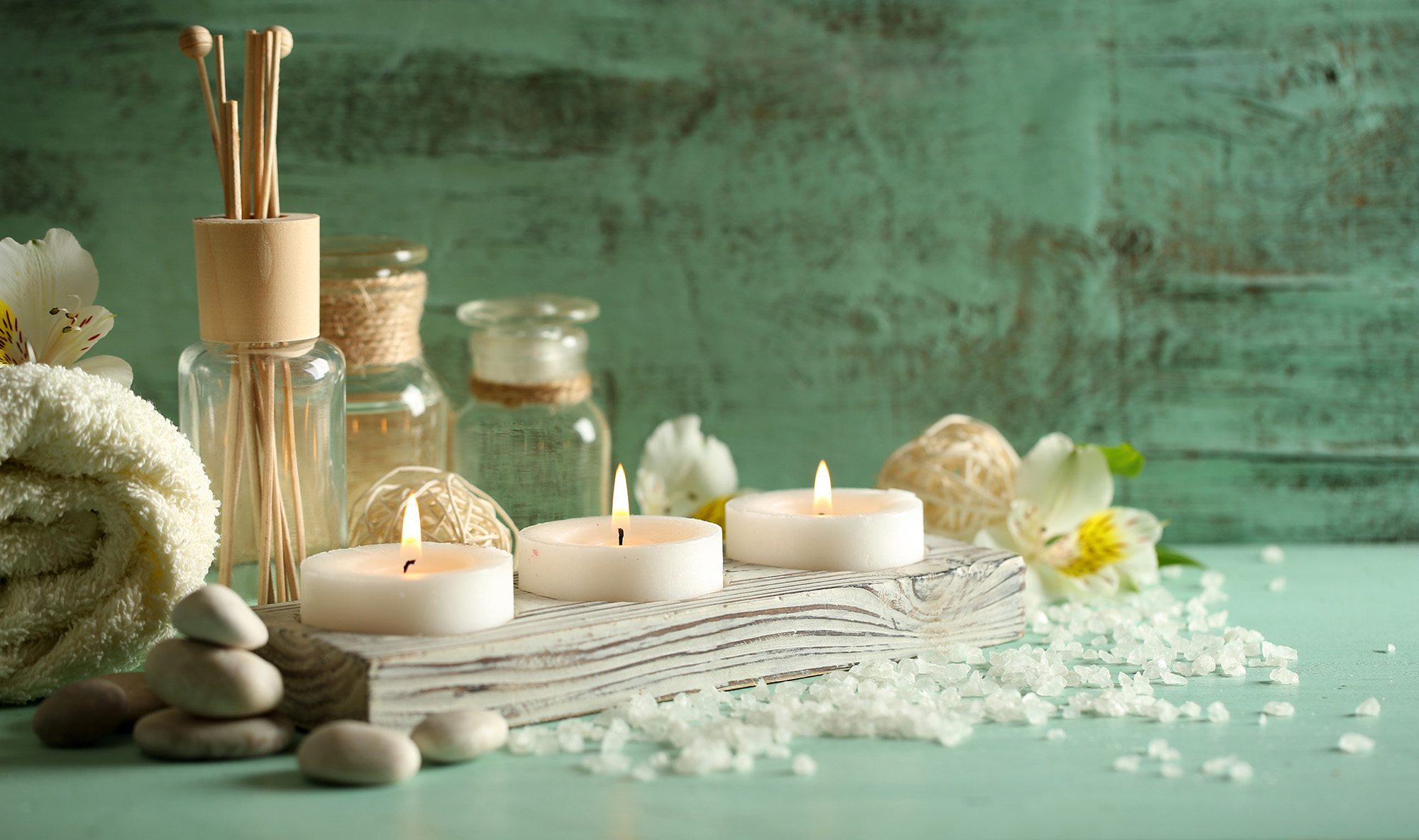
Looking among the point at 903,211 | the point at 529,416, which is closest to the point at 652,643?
the point at 529,416

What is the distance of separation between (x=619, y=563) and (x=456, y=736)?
0.54 feet

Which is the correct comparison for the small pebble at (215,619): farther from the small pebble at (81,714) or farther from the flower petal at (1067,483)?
the flower petal at (1067,483)

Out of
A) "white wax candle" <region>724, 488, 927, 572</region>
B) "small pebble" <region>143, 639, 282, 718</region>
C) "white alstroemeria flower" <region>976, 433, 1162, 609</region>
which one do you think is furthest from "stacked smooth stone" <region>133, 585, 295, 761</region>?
"white alstroemeria flower" <region>976, 433, 1162, 609</region>

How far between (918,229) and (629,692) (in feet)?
2.32

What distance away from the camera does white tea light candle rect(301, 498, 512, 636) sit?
0.68 metres

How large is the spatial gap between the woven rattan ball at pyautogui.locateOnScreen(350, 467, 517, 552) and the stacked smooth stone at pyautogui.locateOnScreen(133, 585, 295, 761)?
0.25m

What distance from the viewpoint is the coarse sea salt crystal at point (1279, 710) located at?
717 mm

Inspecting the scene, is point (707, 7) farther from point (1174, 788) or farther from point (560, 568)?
point (1174, 788)

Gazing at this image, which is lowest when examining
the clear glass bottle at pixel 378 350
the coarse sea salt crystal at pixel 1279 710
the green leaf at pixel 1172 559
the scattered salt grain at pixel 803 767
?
the green leaf at pixel 1172 559

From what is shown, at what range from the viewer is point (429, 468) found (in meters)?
0.93

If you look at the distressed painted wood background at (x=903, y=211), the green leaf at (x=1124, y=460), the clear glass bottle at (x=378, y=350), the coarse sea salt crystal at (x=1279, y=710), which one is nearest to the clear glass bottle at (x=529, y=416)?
the clear glass bottle at (x=378, y=350)

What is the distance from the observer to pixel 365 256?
1.03m

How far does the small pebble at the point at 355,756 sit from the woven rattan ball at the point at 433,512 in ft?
0.96

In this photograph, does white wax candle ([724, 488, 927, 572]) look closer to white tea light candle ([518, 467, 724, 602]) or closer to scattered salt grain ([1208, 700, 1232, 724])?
white tea light candle ([518, 467, 724, 602])
